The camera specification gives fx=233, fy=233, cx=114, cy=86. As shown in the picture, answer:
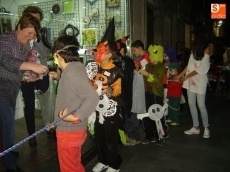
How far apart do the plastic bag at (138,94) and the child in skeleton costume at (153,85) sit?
0.42ft

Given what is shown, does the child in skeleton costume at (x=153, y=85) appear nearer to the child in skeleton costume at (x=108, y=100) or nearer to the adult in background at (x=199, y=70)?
the adult in background at (x=199, y=70)

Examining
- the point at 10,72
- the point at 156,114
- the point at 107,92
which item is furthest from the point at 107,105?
the point at 156,114

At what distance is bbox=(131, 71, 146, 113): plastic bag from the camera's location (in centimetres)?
388

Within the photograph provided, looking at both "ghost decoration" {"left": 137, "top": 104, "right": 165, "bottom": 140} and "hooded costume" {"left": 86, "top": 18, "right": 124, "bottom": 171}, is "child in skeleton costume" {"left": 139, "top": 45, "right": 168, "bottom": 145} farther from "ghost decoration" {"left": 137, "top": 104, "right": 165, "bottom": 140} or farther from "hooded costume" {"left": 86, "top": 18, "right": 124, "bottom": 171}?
"hooded costume" {"left": 86, "top": 18, "right": 124, "bottom": 171}

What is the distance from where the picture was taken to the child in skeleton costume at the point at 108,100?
9.66 feet

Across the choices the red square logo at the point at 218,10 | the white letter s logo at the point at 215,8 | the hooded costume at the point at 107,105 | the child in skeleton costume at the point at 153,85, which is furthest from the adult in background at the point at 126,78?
the white letter s logo at the point at 215,8

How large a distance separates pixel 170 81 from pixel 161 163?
2282 millimetres

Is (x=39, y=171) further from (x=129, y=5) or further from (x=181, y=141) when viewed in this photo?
(x=129, y=5)

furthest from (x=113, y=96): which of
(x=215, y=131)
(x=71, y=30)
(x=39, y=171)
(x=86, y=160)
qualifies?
(x=215, y=131)

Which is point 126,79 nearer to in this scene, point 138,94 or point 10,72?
point 138,94

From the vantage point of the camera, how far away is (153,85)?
4047 mm

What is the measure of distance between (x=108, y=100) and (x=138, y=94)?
1.01 meters

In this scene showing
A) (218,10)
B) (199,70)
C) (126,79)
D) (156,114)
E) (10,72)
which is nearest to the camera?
(10,72)

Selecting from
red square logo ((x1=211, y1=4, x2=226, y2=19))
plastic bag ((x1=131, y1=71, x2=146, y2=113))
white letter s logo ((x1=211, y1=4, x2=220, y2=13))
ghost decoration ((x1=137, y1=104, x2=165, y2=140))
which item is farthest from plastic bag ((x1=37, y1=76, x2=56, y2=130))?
white letter s logo ((x1=211, y1=4, x2=220, y2=13))
